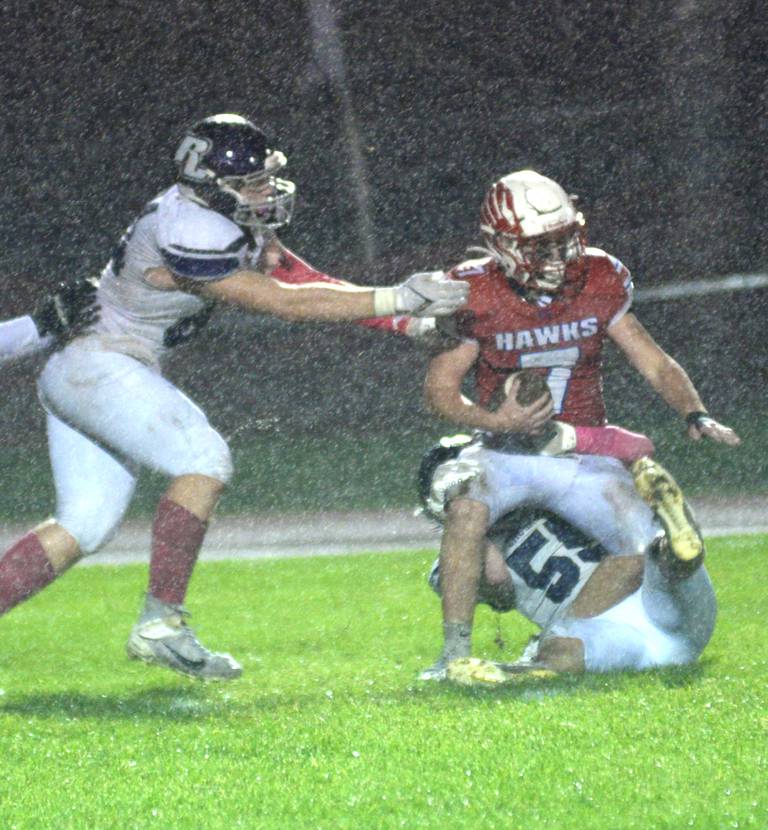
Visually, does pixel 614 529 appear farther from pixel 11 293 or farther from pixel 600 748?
pixel 11 293

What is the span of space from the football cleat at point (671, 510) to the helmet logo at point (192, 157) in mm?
1656

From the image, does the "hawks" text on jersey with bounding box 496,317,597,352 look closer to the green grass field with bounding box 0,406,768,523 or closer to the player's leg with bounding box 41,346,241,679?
the player's leg with bounding box 41,346,241,679

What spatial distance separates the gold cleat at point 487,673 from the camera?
18.4 ft

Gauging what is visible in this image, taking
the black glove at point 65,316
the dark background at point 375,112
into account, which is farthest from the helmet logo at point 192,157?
the dark background at point 375,112

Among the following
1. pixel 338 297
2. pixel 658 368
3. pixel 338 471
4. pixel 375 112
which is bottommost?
pixel 375 112

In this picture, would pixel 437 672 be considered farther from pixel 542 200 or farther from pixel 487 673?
pixel 542 200

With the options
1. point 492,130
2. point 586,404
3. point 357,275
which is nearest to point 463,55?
point 492,130

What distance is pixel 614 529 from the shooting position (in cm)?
598

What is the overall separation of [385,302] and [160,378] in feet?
2.98

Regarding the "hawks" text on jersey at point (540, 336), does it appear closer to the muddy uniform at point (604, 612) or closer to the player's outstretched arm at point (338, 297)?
the player's outstretched arm at point (338, 297)

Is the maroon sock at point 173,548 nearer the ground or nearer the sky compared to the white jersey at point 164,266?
nearer the ground

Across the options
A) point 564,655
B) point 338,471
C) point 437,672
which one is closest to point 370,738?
point 437,672

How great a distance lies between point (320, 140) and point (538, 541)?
18.3 metres

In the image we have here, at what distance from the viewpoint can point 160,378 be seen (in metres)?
6.18
